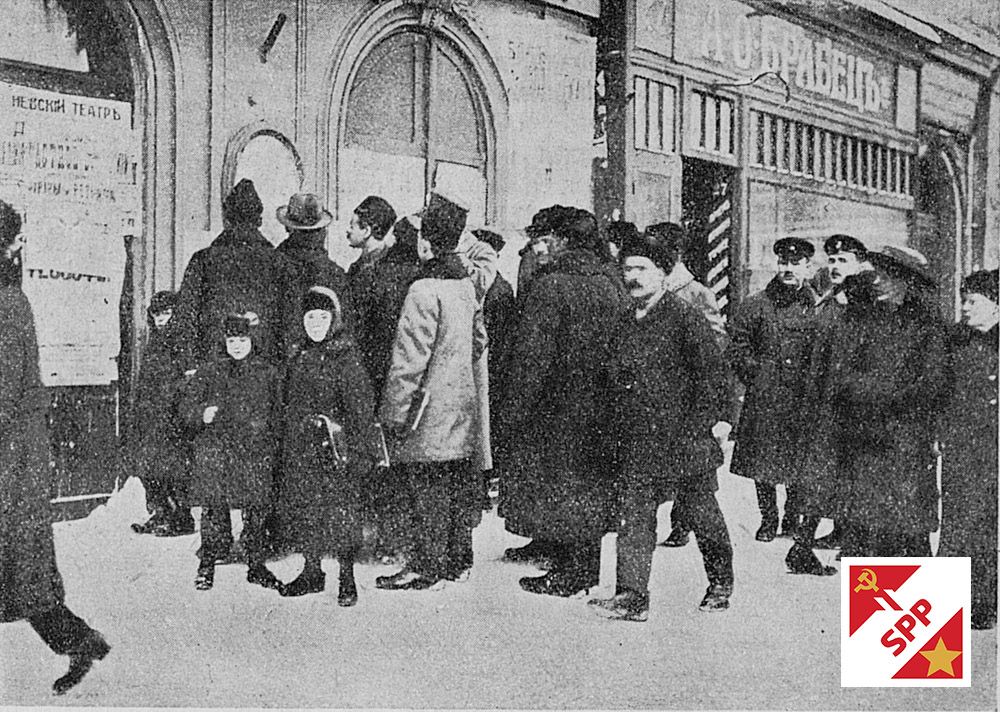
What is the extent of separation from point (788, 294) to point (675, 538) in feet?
3.16

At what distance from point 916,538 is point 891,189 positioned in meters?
1.29

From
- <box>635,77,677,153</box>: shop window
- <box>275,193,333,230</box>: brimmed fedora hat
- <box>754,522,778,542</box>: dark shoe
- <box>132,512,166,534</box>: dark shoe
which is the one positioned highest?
<box>635,77,677,153</box>: shop window

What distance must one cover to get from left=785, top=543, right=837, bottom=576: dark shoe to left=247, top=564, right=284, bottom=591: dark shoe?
1.70 meters

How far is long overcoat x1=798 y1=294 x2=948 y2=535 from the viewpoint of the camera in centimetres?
340

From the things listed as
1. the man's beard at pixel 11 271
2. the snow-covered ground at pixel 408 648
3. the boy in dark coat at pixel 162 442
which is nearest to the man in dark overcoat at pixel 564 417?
the snow-covered ground at pixel 408 648

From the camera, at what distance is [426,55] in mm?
3879

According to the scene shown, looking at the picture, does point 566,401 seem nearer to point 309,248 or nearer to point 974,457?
point 309,248

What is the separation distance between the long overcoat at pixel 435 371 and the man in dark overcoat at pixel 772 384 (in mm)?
961

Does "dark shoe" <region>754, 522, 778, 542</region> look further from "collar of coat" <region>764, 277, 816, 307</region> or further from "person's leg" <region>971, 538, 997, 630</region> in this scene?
"collar of coat" <region>764, 277, 816, 307</region>

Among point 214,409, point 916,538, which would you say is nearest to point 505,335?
point 214,409

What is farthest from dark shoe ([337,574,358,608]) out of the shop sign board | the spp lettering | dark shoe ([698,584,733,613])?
the shop sign board

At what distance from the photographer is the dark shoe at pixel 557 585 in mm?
3455

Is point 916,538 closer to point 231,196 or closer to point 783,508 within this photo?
point 783,508

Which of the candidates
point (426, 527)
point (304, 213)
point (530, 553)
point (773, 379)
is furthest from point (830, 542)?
point (304, 213)
